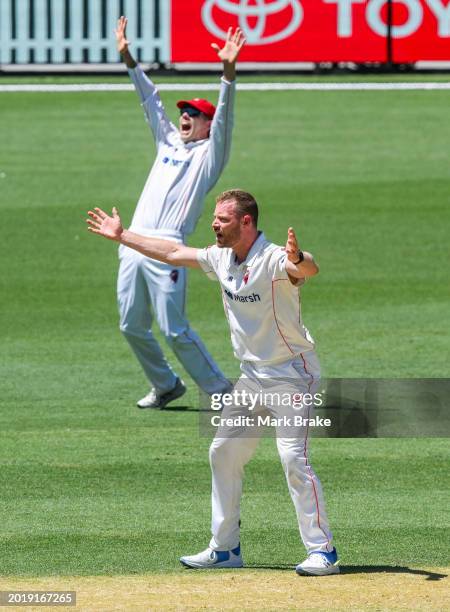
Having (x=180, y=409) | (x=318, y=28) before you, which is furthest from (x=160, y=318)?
(x=318, y=28)

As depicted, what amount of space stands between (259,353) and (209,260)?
656 millimetres

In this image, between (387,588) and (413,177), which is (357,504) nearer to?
(387,588)

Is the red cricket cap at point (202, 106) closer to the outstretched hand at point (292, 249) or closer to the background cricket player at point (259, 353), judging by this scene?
the background cricket player at point (259, 353)

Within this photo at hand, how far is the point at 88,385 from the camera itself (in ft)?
44.2

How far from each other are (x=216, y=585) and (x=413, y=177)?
16759 millimetres

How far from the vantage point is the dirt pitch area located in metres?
7.68

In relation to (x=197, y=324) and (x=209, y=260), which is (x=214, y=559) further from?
(x=197, y=324)

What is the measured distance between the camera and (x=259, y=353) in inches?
328

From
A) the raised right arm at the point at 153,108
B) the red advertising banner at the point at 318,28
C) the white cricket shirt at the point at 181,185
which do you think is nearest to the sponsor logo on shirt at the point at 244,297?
the white cricket shirt at the point at 181,185

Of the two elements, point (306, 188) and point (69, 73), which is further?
point (69, 73)

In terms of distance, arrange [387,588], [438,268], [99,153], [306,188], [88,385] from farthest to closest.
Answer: [99,153], [306,188], [438,268], [88,385], [387,588]

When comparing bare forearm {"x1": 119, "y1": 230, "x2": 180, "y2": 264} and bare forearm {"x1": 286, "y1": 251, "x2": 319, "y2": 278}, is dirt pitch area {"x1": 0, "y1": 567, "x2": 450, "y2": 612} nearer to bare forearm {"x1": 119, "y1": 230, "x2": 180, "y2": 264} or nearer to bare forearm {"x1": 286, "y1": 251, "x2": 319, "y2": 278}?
bare forearm {"x1": 286, "y1": 251, "x2": 319, "y2": 278}

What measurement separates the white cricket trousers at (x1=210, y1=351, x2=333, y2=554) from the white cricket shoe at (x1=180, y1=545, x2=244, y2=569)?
0.04m

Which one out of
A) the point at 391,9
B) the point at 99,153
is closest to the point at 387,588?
the point at 99,153
